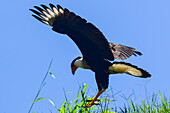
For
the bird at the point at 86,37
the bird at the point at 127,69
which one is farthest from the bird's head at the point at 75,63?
the bird at the point at 127,69

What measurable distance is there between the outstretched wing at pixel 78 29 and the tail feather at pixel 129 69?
0.66ft

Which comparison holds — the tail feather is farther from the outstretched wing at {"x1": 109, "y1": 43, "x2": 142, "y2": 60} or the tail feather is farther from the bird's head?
the bird's head

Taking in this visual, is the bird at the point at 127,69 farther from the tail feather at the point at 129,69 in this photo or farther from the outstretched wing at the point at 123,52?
the outstretched wing at the point at 123,52

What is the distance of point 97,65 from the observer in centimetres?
387

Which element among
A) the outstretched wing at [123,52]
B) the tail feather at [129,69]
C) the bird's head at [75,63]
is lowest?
the tail feather at [129,69]

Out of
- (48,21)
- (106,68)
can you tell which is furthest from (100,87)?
(48,21)

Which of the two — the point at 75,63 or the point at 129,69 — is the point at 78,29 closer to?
the point at 75,63

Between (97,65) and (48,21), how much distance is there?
3.13ft

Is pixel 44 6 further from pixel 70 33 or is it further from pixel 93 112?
pixel 93 112

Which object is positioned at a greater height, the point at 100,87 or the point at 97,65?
the point at 97,65

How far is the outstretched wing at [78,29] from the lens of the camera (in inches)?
139

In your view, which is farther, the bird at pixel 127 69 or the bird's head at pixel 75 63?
the bird's head at pixel 75 63

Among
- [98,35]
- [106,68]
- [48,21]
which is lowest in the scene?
[106,68]

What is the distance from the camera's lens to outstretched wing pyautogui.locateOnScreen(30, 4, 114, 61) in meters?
3.54
